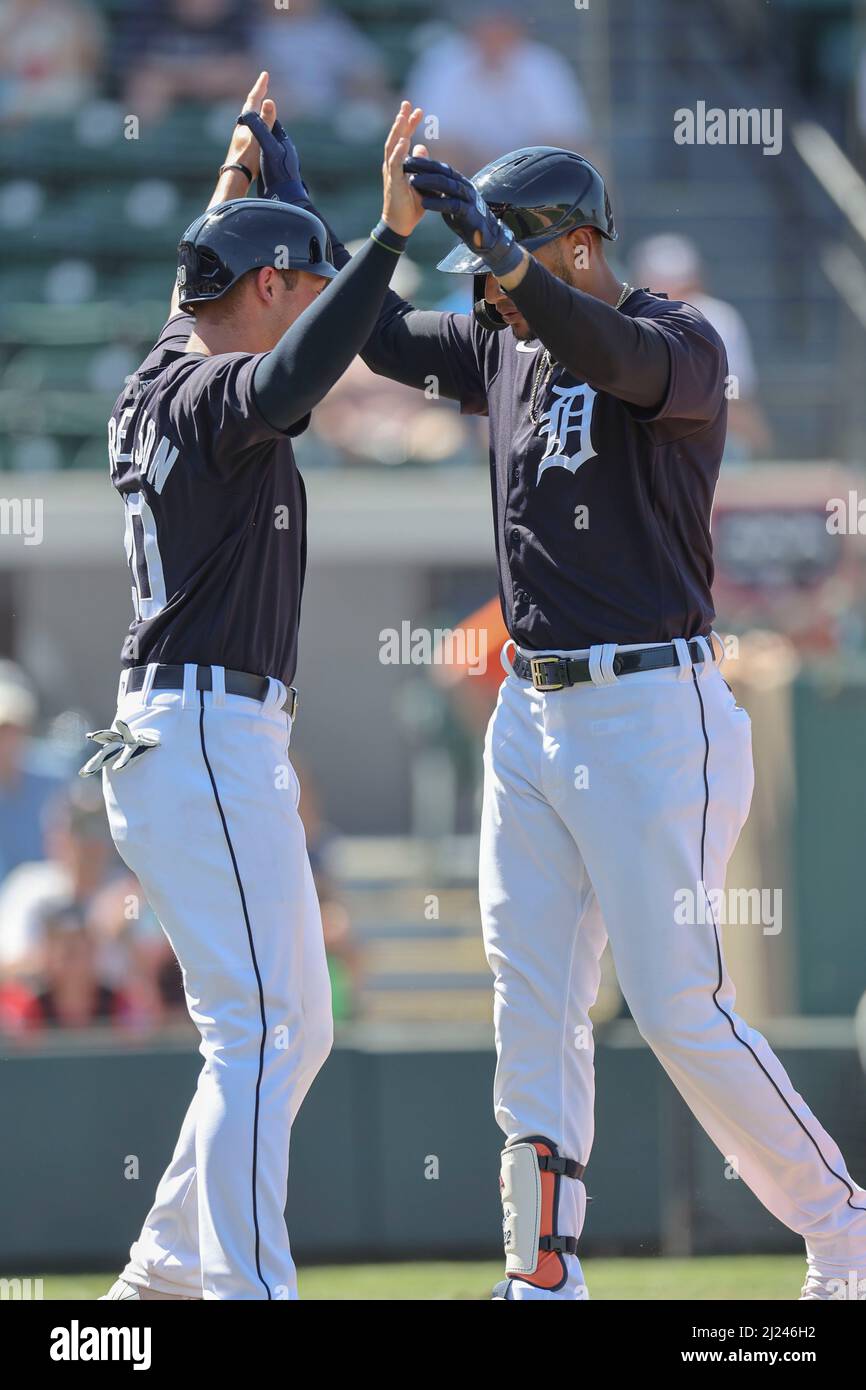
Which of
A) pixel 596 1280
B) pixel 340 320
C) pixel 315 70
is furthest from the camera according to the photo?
pixel 315 70

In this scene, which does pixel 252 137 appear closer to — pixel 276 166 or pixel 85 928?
pixel 276 166

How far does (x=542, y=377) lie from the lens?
3061 millimetres

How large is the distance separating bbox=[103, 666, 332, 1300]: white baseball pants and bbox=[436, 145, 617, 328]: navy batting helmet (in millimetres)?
831

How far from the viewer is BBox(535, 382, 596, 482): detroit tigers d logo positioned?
2.97 meters

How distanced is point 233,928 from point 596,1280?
188 centimetres

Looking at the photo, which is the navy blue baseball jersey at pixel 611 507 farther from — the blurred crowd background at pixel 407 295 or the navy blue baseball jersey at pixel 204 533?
the blurred crowd background at pixel 407 295

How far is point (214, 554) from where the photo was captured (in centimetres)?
289

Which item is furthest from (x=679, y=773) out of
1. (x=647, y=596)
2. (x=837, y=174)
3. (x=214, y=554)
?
(x=837, y=174)

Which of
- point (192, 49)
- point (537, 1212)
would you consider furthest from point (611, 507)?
point (192, 49)

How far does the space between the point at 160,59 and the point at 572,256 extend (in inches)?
259

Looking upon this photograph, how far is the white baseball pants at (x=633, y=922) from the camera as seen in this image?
288 cm

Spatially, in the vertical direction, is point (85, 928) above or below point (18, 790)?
below

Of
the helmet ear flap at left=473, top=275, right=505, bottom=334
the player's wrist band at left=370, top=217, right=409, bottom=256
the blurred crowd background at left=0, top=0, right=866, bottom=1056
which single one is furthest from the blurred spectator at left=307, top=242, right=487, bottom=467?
the player's wrist band at left=370, top=217, right=409, bottom=256
